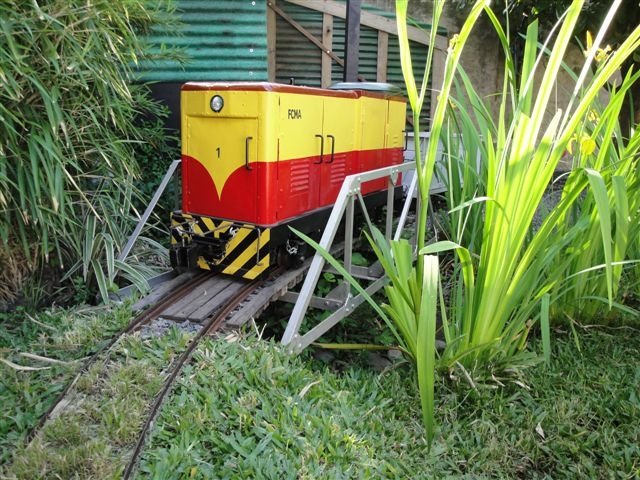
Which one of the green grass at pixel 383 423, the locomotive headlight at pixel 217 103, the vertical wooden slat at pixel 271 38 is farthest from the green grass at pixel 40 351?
the vertical wooden slat at pixel 271 38

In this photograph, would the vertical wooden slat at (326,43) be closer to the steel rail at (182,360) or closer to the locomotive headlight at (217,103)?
the locomotive headlight at (217,103)

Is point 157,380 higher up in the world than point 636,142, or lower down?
lower down

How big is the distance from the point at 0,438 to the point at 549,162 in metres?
2.52

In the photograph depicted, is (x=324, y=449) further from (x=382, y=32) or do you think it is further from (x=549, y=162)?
(x=382, y=32)

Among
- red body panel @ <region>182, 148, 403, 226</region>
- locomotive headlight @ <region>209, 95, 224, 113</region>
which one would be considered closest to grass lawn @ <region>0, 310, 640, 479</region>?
red body panel @ <region>182, 148, 403, 226</region>

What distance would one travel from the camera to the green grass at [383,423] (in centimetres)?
209

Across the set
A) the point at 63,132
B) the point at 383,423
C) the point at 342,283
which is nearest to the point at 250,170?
the point at 342,283

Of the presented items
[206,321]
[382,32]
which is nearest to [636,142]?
[206,321]

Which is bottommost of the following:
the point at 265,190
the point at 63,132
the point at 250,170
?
the point at 265,190

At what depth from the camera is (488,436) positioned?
2480 mm

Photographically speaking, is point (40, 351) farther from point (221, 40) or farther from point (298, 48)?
point (298, 48)

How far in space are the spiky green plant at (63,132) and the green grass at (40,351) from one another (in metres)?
0.34

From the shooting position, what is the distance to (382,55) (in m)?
7.76

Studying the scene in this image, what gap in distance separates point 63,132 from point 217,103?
0.96 metres
